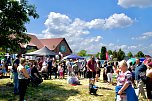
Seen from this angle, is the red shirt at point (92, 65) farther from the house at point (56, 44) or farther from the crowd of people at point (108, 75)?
the house at point (56, 44)

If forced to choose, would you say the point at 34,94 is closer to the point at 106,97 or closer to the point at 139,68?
the point at 106,97

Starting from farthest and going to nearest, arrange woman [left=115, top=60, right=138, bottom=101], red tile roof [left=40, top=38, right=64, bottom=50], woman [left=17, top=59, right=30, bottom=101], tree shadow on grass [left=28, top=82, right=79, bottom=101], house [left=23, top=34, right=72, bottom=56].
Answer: red tile roof [left=40, top=38, right=64, bottom=50]
house [left=23, top=34, right=72, bottom=56]
tree shadow on grass [left=28, top=82, right=79, bottom=101]
woman [left=17, top=59, right=30, bottom=101]
woman [left=115, top=60, right=138, bottom=101]

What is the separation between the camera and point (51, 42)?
9100 cm

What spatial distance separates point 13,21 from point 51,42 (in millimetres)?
71942

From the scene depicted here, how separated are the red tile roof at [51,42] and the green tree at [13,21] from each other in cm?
6844

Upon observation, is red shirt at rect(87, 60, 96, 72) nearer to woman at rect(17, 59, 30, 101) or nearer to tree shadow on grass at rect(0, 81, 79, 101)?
tree shadow on grass at rect(0, 81, 79, 101)

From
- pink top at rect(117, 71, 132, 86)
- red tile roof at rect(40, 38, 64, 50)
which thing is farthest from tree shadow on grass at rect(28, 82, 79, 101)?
red tile roof at rect(40, 38, 64, 50)

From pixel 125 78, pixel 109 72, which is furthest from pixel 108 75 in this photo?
pixel 125 78

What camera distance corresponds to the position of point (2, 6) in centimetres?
1891

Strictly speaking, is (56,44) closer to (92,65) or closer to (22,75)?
(92,65)

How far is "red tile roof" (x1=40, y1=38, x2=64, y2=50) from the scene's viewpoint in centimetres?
8894

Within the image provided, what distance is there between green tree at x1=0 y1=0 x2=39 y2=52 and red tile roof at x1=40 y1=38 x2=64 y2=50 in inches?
2694

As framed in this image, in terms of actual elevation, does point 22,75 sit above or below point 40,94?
above

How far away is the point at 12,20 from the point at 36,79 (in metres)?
4.03
